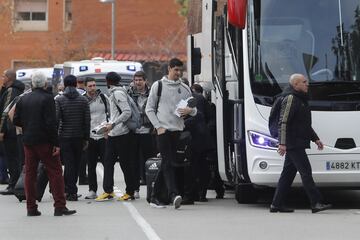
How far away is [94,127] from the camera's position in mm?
15531

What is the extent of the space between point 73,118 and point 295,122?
12.5ft

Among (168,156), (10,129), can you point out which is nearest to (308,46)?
(168,156)

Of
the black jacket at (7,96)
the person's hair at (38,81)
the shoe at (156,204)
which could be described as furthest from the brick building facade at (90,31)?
the person's hair at (38,81)

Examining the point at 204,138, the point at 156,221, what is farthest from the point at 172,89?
the point at 156,221

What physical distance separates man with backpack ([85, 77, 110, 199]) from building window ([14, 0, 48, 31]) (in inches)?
1857

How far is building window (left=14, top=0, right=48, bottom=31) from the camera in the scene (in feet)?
204

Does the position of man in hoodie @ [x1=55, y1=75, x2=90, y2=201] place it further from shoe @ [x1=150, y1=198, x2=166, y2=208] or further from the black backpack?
the black backpack

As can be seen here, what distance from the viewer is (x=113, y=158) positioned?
14.7 metres

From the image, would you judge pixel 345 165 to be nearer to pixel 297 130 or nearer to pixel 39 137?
pixel 297 130

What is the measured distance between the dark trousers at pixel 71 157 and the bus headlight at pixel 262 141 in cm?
309

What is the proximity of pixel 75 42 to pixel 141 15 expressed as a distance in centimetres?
529

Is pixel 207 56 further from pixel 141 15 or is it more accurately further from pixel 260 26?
pixel 141 15

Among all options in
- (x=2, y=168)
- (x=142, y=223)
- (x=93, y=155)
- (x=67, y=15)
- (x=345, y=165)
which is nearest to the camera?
(x=142, y=223)

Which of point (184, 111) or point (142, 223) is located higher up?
point (184, 111)
